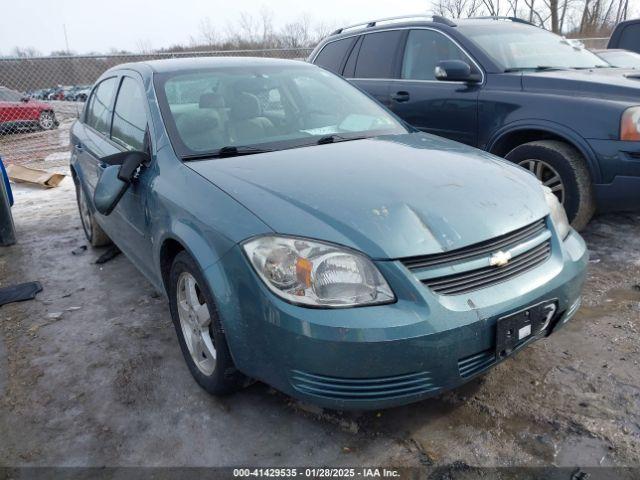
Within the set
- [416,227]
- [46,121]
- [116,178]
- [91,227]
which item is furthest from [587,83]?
[46,121]

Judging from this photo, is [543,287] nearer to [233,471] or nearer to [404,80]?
[233,471]

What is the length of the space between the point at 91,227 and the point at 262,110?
241 cm

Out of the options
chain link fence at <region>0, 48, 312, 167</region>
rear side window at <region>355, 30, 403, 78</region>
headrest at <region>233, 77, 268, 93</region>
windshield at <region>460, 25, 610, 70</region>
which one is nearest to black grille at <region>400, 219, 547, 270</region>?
headrest at <region>233, 77, 268, 93</region>

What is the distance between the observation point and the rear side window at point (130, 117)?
9.82 feet

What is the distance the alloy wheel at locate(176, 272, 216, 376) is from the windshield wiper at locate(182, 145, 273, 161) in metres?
0.60

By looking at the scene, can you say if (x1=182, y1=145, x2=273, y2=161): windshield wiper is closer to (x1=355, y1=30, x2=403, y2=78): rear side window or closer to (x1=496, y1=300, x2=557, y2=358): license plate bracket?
(x1=496, y1=300, x2=557, y2=358): license plate bracket

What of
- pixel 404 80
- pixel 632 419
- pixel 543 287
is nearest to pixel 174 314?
pixel 543 287

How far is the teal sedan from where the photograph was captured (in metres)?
1.84

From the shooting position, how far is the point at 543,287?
2.09m

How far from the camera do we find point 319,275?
73.8 inches

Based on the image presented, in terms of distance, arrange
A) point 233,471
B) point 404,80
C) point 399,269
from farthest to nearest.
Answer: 1. point 404,80
2. point 233,471
3. point 399,269

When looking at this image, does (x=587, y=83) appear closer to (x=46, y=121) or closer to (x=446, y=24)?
(x=446, y=24)

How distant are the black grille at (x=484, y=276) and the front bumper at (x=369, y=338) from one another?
30mm

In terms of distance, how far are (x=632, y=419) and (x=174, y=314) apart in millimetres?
2192
